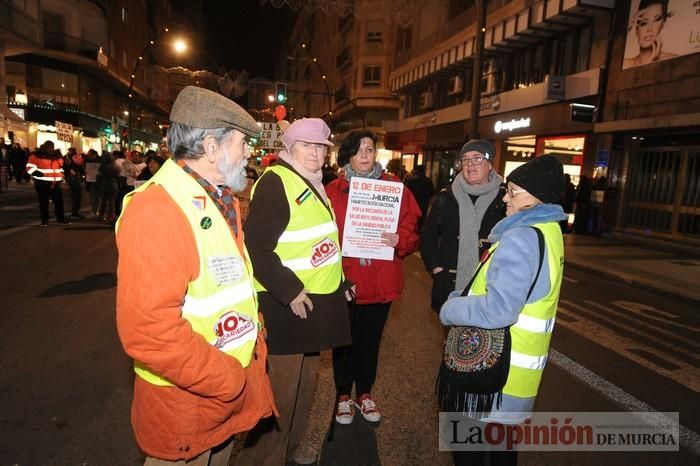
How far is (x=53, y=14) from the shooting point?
120ft

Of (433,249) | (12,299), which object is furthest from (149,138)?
(433,249)

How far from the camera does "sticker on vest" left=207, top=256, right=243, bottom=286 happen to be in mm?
1716

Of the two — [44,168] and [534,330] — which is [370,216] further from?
[44,168]

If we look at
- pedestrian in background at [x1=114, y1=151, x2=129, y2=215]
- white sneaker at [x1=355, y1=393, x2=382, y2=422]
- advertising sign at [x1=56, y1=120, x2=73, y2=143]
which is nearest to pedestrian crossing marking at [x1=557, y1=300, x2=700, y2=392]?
white sneaker at [x1=355, y1=393, x2=382, y2=422]

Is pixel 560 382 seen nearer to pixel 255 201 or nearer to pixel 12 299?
pixel 255 201

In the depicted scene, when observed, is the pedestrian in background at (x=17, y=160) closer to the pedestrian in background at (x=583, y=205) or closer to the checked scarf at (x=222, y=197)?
the pedestrian in background at (x=583, y=205)

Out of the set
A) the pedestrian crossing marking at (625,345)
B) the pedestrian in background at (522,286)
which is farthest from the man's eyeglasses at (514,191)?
the pedestrian crossing marking at (625,345)

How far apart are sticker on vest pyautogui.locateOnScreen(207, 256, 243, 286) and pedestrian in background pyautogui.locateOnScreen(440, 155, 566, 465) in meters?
1.07

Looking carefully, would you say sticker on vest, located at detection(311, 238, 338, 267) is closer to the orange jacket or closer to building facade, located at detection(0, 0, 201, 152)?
the orange jacket

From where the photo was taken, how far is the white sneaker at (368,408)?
11.9 ft

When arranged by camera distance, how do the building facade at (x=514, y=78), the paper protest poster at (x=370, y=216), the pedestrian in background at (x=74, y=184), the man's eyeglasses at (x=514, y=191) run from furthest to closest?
1. the building facade at (x=514, y=78)
2. the pedestrian in background at (x=74, y=184)
3. the paper protest poster at (x=370, y=216)
4. the man's eyeglasses at (x=514, y=191)

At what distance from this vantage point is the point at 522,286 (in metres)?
2.08

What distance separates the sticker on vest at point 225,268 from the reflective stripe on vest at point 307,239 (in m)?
0.77

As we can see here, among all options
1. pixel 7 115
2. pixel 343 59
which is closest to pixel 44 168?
pixel 7 115
